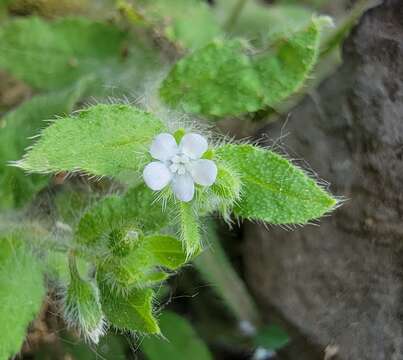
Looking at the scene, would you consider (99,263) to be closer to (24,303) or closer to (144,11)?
(24,303)

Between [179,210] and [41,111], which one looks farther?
[41,111]

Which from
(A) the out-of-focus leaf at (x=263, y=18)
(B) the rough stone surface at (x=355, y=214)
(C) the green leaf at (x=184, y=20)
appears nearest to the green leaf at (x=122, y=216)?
(B) the rough stone surface at (x=355, y=214)

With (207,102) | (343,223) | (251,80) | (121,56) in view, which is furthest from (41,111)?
(343,223)

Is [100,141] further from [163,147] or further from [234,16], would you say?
[234,16]

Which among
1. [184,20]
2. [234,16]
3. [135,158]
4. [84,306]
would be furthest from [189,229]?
[234,16]

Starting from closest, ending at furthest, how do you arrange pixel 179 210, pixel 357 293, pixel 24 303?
pixel 179 210
pixel 24 303
pixel 357 293

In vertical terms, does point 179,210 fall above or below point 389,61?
below
